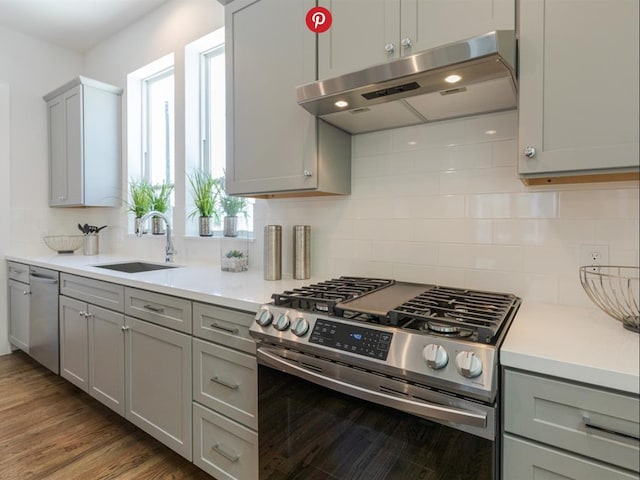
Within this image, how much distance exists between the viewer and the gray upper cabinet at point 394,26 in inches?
46.5

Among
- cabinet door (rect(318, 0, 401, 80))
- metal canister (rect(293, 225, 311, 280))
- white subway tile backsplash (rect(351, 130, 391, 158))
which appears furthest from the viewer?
metal canister (rect(293, 225, 311, 280))

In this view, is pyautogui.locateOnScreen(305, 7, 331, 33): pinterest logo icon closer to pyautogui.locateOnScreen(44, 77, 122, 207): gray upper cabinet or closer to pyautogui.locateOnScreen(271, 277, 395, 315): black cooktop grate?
pyautogui.locateOnScreen(271, 277, 395, 315): black cooktop grate

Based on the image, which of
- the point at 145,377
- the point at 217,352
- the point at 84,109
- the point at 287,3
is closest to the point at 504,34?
the point at 287,3

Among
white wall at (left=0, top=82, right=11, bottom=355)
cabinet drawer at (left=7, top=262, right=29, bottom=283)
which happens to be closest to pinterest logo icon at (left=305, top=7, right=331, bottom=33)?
cabinet drawer at (left=7, top=262, right=29, bottom=283)

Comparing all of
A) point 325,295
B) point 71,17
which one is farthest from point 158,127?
point 325,295

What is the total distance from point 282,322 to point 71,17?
3.51 metres

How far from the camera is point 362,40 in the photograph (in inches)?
55.9

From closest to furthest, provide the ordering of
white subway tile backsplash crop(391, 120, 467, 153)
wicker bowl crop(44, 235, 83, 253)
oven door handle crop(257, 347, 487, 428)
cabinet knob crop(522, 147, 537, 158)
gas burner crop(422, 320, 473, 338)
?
1. oven door handle crop(257, 347, 487, 428)
2. gas burner crop(422, 320, 473, 338)
3. cabinet knob crop(522, 147, 537, 158)
4. white subway tile backsplash crop(391, 120, 467, 153)
5. wicker bowl crop(44, 235, 83, 253)

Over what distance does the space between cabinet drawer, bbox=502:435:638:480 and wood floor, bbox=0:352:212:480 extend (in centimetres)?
144

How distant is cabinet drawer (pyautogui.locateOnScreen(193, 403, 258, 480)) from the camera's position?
147cm

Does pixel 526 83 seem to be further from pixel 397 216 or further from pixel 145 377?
pixel 145 377

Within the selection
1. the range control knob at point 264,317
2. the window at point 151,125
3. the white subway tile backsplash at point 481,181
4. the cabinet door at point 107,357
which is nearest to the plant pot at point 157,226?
the window at point 151,125

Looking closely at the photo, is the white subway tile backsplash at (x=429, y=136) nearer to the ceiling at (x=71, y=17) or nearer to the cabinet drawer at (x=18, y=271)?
the ceiling at (x=71, y=17)

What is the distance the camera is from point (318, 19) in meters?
1.57
